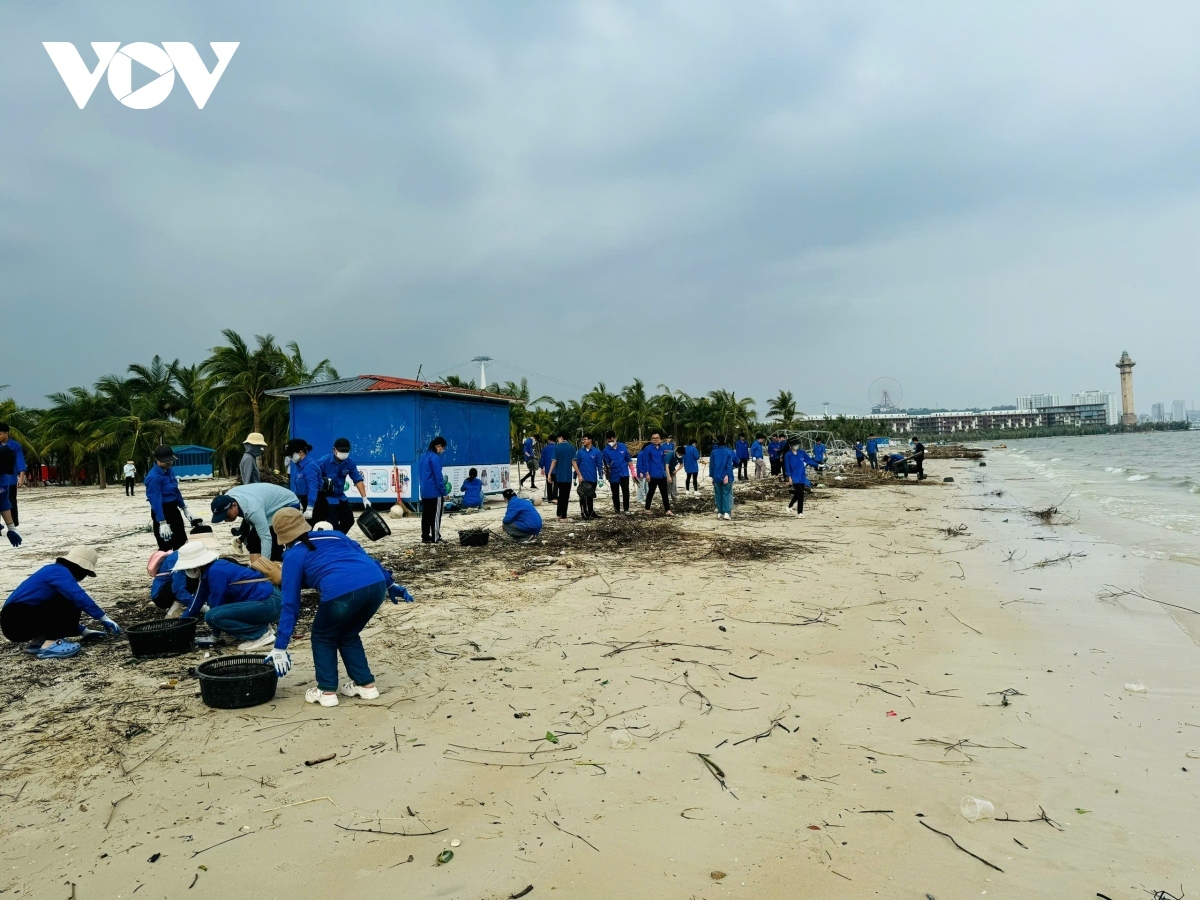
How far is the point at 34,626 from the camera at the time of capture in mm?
6027

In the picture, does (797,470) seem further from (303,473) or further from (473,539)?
(303,473)

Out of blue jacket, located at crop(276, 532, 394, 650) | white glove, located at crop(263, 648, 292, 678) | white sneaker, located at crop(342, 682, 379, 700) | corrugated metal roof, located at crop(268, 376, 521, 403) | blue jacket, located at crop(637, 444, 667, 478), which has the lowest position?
white sneaker, located at crop(342, 682, 379, 700)

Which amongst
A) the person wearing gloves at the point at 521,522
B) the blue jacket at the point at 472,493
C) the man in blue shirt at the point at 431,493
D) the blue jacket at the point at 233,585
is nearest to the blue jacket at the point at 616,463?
the blue jacket at the point at 472,493

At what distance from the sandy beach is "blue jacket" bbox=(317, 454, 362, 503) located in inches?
111

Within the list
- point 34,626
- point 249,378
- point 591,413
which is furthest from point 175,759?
point 591,413

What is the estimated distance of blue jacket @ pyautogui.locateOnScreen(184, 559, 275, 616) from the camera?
646 centimetres

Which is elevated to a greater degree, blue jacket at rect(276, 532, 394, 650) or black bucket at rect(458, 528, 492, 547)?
blue jacket at rect(276, 532, 394, 650)

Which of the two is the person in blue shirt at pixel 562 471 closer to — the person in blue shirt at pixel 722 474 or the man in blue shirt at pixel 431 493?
the person in blue shirt at pixel 722 474

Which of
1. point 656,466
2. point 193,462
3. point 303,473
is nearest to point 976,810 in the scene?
point 303,473

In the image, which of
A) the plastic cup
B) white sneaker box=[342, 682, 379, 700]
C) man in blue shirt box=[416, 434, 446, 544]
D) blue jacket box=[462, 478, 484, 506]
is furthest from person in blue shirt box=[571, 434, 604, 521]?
the plastic cup

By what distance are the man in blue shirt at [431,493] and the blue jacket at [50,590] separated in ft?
20.0

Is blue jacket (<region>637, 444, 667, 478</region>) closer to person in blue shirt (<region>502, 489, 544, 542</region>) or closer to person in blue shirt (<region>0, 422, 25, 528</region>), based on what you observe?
person in blue shirt (<region>502, 489, 544, 542</region>)

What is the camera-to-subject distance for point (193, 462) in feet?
127

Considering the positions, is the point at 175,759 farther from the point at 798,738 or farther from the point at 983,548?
the point at 983,548
